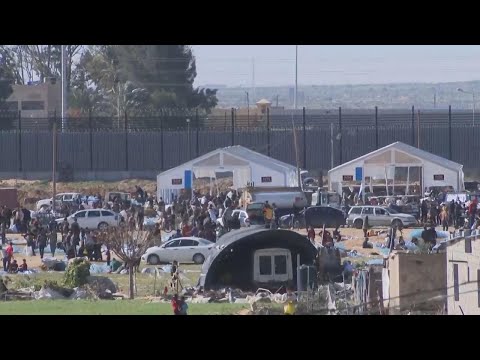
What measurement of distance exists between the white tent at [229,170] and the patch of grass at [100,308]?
15029mm

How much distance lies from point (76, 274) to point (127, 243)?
2.95m

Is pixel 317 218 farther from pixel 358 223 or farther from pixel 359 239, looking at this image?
pixel 359 239

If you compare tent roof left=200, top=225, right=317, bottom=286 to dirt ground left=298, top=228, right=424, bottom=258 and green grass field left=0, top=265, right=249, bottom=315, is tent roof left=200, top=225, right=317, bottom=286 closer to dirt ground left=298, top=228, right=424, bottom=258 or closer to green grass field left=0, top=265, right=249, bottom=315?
green grass field left=0, top=265, right=249, bottom=315

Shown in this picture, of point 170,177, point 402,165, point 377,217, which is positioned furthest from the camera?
point 402,165

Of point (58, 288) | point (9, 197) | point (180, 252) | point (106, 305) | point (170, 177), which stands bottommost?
point (106, 305)

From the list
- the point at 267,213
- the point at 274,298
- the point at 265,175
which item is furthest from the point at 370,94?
the point at 274,298

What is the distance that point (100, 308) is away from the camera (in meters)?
13.7

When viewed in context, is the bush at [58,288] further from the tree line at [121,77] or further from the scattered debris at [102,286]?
the tree line at [121,77]

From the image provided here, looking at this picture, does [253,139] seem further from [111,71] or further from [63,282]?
[63,282]

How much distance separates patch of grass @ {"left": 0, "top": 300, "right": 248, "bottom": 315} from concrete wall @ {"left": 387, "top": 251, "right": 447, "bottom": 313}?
1.76 m

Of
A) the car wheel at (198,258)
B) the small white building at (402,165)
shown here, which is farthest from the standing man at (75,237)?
the small white building at (402,165)
